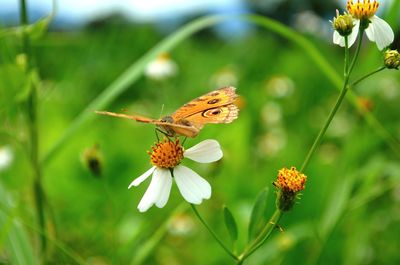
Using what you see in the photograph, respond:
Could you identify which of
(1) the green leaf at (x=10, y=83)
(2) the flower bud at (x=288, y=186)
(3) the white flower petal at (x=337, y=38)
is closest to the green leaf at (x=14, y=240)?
(1) the green leaf at (x=10, y=83)

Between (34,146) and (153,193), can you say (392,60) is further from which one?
(34,146)

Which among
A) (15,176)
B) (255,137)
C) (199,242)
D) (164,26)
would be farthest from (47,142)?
(164,26)

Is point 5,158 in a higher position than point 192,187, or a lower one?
lower

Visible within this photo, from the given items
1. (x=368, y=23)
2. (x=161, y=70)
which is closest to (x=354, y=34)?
(x=368, y=23)

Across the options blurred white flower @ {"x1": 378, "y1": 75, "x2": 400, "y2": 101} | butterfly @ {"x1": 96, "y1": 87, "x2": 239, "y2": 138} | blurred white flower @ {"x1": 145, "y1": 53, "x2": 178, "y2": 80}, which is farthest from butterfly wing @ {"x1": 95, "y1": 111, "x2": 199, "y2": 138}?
blurred white flower @ {"x1": 378, "y1": 75, "x2": 400, "y2": 101}

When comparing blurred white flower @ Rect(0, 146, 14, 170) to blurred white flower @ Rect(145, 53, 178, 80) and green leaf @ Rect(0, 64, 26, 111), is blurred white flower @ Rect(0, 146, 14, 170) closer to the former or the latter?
blurred white flower @ Rect(145, 53, 178, 80)

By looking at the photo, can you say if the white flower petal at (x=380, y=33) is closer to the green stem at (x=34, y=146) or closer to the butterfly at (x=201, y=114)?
the butterfly at (x=201, y=114)
